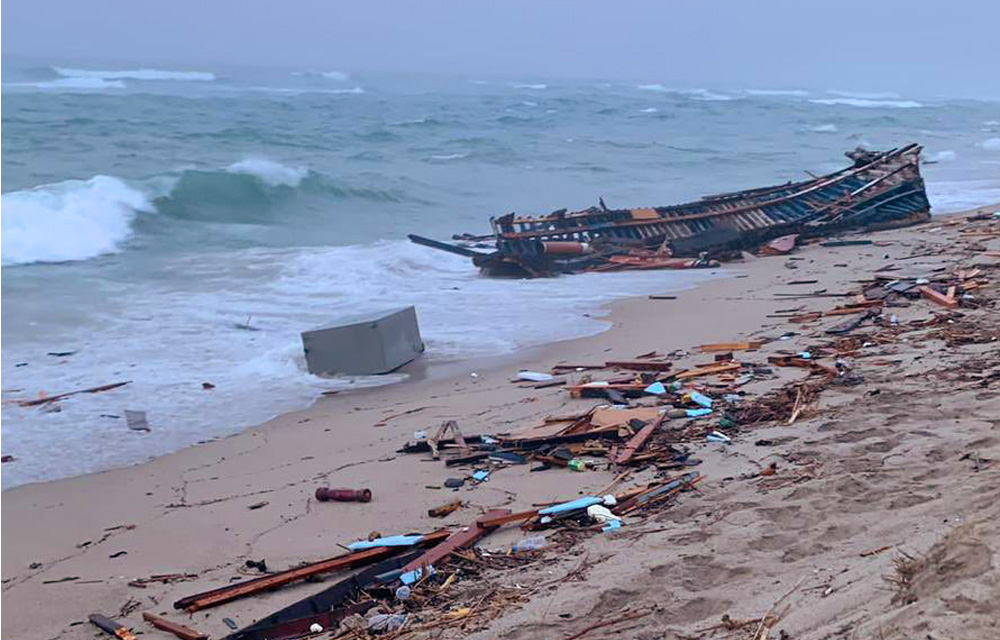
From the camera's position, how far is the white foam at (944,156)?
1407 inches

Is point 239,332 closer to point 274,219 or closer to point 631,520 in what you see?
point 631,520

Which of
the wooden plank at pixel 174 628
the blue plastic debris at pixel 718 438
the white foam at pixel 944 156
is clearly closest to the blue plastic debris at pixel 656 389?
the blue plastic debris at pixel 718 438

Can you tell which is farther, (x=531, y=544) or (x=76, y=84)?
(x=76, y=84)

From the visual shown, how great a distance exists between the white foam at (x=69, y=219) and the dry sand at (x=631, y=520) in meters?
11.2

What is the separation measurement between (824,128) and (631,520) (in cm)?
5093

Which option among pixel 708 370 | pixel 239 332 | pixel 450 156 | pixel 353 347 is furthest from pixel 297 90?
pixel 708 370

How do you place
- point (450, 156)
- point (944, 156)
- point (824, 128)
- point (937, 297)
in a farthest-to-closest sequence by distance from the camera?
point (824, 128)
point (450, 156)
point (944, 156)
point (937, 297)

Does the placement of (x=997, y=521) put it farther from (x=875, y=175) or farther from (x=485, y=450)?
(x=875, y=175)

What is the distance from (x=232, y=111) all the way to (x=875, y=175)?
1449 inches

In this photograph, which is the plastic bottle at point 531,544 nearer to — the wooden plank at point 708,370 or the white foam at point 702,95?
the wooden plank at point 708,370

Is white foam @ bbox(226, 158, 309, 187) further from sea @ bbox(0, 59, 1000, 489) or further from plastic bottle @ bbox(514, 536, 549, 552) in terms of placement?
plastic bottle @ bbox(514, 536, 549, 552)

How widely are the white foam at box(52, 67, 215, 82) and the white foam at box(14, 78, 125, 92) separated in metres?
4.03

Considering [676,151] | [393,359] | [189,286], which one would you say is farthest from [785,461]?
[676,151]

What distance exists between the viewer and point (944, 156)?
120ft
